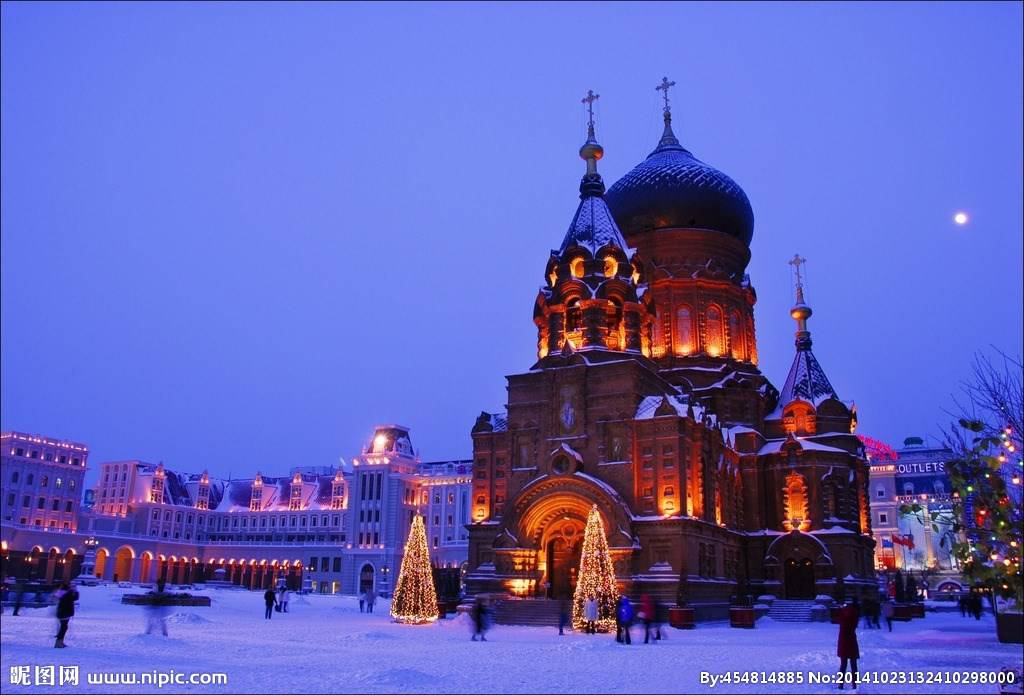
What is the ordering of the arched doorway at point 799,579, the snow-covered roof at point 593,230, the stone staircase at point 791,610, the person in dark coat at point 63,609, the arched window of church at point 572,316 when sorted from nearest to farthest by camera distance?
1. the person in dark coat at point 63,609
2. the stone staircase at point 791,610
3. the arched window of church at point 572,316
4. the snow-covered roof at point 593,230
5. the arched doorway at point 799,579

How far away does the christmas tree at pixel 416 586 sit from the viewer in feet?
119

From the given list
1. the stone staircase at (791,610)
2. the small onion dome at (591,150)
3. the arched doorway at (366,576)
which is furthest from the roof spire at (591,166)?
the arched doorway at (366,576)

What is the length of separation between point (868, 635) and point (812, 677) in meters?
15.2

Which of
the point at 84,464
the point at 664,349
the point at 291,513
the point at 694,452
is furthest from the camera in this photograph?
the point at 291,513

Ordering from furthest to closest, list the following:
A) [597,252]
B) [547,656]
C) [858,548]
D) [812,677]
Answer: [858,548], [597,252], [547,656], [812,677]

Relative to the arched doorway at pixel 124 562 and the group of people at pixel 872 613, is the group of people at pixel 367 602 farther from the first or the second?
the arched doorway at pixel 124 562

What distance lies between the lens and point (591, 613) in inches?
1232

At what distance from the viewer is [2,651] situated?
750 inches

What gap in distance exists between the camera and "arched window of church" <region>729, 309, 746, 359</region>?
53406 millimetres

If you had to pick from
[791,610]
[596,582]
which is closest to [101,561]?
[791,610]

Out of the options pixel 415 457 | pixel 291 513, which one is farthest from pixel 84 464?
pixel 415 457

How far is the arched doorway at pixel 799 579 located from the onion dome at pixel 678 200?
19.6 m

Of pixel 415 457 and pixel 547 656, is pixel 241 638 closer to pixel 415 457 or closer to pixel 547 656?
pixel 547 656

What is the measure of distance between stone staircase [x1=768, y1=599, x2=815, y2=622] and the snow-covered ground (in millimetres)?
10372
